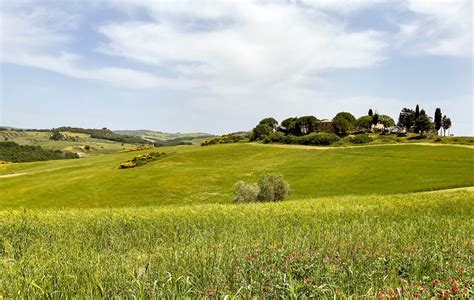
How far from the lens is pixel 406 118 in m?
118

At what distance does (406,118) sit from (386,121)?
750cm

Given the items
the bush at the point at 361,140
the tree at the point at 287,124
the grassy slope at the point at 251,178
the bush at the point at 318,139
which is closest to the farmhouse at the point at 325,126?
the tree at the point at 287,124

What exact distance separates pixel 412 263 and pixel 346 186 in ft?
157

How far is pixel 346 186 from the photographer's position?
52062 mm

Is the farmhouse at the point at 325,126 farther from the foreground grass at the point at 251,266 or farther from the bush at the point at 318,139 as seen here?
the foreground grass at the point at 251,266

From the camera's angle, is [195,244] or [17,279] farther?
[195,244]

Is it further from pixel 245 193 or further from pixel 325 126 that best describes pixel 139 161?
pixel 325 126

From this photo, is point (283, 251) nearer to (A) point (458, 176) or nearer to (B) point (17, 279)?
(B) point (17, 279)

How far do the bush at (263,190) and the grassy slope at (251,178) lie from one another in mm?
7657

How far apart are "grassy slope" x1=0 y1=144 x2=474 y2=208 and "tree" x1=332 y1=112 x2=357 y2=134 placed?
31437 mm

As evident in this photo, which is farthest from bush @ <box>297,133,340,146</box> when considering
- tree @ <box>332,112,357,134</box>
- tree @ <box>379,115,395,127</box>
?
tree @ <box>379,115,395,127</box>

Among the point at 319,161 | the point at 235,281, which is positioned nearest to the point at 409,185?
the point at 319,161

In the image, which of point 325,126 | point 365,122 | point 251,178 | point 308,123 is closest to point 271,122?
point 308,123

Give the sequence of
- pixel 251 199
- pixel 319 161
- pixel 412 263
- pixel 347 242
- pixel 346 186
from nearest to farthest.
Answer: pixel 412 263
pixel 347 242
pixel 251 199
pixel 346 186
pixel 319 161
